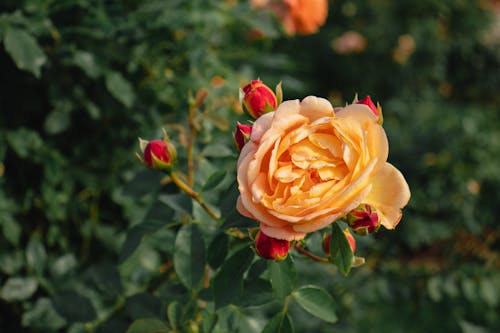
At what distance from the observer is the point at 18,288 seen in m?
1.34

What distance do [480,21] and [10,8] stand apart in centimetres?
484

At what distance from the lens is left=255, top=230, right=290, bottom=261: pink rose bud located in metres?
0.75

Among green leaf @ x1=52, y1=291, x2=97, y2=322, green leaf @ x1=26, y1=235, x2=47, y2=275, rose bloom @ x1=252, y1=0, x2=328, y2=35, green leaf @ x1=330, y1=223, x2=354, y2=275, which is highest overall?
green leaf @ x1=330, y1=223, x2=354, y2=275

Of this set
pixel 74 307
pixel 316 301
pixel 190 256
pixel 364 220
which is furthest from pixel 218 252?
pixel 74 307

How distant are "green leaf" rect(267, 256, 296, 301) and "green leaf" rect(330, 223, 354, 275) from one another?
70mm

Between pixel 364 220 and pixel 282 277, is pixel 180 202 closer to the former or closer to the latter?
pixel 282 277

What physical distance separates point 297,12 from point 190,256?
3.91 ft

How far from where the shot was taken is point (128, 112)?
149cm

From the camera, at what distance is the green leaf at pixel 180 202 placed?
103cm

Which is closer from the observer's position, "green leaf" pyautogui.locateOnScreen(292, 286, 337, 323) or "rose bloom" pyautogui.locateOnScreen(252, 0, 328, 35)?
"green leaf" pyautogui.locateOnScreen(292, 286, 337, 323)

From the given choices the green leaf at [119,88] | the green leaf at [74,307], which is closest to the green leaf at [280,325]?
the green leaf at [74,307]

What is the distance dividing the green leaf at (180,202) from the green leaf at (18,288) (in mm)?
509

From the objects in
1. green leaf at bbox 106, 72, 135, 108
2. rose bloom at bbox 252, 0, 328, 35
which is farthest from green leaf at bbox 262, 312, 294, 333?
rose bloom at bbox 252, 0, 328, 35

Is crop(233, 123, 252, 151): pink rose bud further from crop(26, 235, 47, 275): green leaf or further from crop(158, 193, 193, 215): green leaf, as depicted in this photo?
crop(26, 235, 47, 275): green leaf
